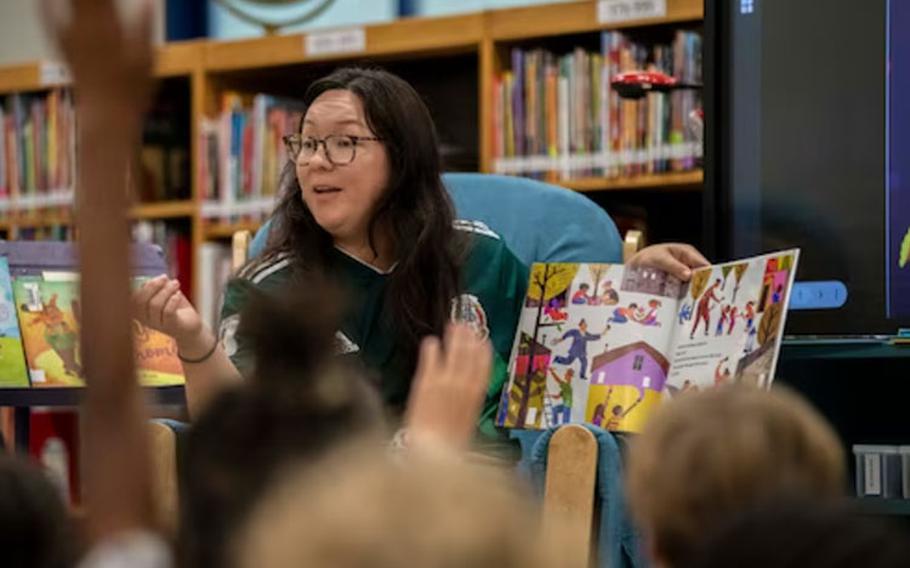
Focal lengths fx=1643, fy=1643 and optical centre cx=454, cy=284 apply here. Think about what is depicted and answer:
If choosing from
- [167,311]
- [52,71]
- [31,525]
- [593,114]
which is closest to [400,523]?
[31,525]

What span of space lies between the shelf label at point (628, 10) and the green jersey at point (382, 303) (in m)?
1.43

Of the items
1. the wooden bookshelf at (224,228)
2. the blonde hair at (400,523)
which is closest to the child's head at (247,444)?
the blonde hair at (400,523)

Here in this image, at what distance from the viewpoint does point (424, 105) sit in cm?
294

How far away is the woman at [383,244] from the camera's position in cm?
272

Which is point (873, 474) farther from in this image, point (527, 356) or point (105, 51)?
point (105, 51)

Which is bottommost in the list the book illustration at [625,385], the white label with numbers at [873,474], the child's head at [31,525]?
the white label with numbers at [873,474]

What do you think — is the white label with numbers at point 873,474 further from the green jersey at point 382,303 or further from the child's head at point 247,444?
the child's head at point 247,444

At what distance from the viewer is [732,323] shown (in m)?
2.45

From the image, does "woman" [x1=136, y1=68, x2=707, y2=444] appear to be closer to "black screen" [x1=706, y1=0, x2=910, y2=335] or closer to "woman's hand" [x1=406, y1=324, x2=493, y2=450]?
"black screen" [x1=706, y1=0, x2=910, y2=335]

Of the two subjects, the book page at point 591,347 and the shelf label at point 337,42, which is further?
the shelf label at point 337,42

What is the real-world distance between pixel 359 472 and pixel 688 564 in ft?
0.75

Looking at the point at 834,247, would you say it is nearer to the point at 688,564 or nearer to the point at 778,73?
the point at 778,73

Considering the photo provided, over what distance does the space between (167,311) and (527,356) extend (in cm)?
62

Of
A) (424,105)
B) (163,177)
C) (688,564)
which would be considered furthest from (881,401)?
(163,177)
